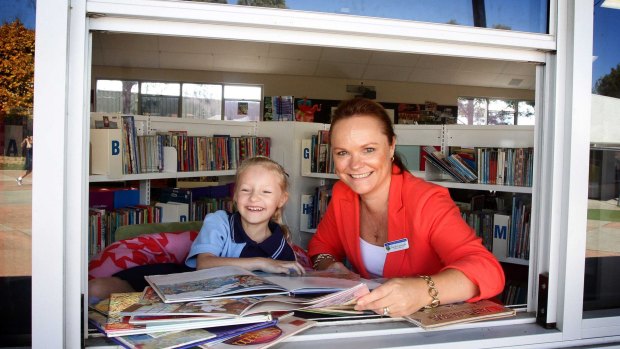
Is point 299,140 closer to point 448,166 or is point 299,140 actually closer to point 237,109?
point 448,166

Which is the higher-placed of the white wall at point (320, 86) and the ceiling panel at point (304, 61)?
the ceiling panel at point (304, 61)

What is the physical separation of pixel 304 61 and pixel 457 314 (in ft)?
35.0

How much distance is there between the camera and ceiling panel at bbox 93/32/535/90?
10.6m

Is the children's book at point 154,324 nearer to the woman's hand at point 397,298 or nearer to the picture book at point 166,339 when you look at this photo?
the picture book at point 166,339

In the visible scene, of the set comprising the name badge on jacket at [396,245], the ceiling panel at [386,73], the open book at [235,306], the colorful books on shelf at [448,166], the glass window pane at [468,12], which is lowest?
the open book at [235,306]

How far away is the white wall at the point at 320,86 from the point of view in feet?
37.7

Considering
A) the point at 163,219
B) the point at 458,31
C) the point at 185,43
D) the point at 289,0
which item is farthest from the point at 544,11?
the point at 185,43

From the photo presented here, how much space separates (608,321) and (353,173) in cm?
94

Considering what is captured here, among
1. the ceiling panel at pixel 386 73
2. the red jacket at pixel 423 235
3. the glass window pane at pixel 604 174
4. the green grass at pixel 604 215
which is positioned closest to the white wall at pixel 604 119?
the glass window pane at pixel 604 174

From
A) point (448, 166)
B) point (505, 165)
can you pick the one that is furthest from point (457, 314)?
point (448, 166)

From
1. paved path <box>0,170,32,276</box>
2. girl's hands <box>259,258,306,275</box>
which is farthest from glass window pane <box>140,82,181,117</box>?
paved path <box>0,170,32,276</box>

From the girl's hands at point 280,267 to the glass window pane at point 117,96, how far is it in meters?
9.91

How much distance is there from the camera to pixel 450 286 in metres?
1.50

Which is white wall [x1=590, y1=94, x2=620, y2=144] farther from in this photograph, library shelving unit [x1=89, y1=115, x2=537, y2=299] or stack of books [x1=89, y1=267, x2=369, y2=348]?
library shelving unit [x1=89, y1=115, x2=537, y2=299]
